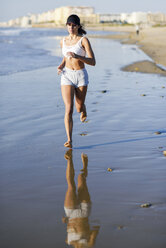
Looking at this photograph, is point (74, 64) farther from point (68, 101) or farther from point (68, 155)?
point (68, 155)

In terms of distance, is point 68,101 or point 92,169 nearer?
point 92,169

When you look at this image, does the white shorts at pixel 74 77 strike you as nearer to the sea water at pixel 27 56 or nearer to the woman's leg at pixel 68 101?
the woman's leg at pixel 68 101

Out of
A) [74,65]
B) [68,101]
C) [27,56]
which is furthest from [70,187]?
[27,56]

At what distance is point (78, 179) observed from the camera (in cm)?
378

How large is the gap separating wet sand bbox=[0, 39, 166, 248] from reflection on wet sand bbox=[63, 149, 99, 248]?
0.8 inches

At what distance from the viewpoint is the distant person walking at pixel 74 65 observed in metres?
4.72

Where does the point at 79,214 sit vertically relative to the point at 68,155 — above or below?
above

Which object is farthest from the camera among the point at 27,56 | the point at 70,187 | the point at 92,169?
the point at 27,56

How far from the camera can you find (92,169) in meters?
4.07

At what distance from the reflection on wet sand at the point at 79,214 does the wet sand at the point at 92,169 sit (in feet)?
0.07

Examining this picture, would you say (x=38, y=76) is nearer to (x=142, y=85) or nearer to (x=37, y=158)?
(x=142, y=85)

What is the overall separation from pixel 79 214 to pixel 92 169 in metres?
1.15

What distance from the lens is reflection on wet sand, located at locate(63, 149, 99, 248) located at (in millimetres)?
2562

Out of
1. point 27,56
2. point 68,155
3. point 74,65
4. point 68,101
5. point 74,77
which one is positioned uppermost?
point 74,65
